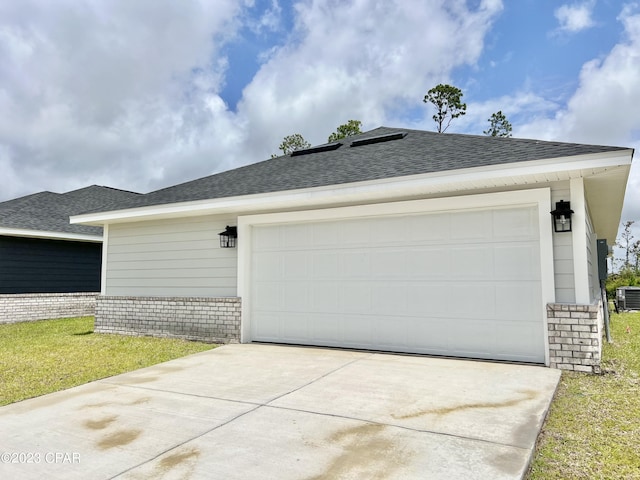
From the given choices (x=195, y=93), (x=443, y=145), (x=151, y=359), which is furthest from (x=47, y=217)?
(x=443, y=145)

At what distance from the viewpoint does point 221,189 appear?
8133 millimetres

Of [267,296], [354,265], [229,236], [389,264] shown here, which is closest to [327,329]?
[354,265]

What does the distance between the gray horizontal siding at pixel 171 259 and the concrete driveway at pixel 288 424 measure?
9.57 feet

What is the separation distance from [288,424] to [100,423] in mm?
1623

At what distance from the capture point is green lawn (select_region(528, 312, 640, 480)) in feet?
8.49

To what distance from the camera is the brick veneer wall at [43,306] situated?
1137cm

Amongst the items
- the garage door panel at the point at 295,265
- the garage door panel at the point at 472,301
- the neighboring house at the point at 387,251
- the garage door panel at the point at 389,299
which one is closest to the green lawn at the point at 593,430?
the neighboring house at the point at 387,251

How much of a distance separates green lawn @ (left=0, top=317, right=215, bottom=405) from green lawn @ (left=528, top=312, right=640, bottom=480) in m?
5.01

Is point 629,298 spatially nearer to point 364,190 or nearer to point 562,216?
point 562,216

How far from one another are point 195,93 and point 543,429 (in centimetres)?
1637

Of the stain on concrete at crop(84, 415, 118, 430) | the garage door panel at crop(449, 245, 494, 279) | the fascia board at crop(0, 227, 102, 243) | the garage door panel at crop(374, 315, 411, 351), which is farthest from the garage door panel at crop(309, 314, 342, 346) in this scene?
the fascia board at crop(0, 227, 102, 243)

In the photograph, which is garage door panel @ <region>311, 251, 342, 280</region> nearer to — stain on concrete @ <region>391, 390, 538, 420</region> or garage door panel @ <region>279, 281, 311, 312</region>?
garage door panel @ <region>279, 281, 311, 312</region>

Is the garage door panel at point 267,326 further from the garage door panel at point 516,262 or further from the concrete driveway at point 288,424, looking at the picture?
the garage door panel at point 516,262

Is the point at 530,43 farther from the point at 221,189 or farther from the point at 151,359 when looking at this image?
the point at 151,359
